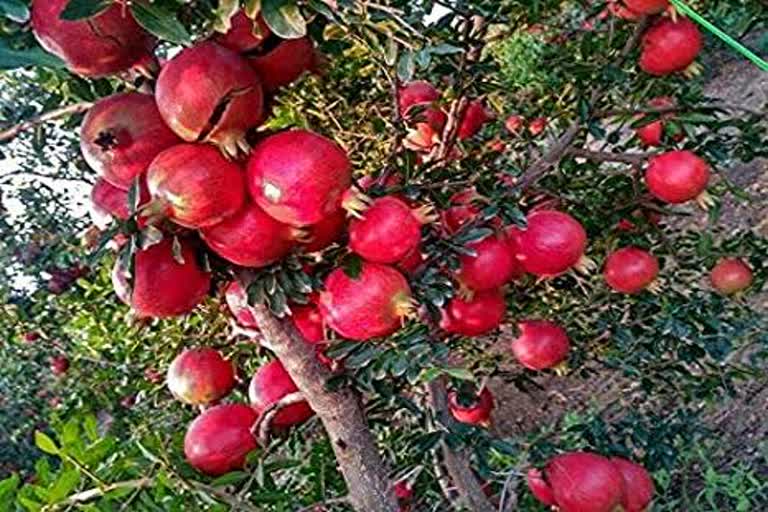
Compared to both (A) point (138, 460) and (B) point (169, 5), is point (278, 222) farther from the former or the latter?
(A) point (138, 460)

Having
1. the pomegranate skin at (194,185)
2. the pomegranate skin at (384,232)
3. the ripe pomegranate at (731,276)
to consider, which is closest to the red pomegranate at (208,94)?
the pomegranate skin at (194,185)

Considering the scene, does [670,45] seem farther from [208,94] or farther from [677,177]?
[208,94]

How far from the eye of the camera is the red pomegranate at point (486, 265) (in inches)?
36.6

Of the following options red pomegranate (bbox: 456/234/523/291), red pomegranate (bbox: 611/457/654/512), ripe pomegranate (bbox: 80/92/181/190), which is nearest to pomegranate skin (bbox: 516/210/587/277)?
red pomegranate (bbox: 456/234/523/291)

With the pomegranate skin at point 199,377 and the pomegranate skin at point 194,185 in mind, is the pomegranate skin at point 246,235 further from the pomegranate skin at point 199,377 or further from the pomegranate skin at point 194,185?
the pomegranate skin at point 199,377

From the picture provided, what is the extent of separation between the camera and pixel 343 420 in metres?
0.85

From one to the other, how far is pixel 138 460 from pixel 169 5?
0.44 meters

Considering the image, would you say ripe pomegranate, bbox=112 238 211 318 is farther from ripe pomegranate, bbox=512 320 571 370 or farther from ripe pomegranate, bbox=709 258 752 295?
ripe pomegranate, bbox=709 258 752 295

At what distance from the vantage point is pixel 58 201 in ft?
7.16

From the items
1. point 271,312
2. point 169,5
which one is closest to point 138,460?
point 271,312

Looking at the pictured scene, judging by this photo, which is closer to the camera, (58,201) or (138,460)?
(138,460)

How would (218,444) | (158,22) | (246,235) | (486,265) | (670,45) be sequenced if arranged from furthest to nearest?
(670,45), (486,265), (218,444), (246,235), (158,22)

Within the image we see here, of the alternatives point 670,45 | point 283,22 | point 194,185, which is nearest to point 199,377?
point 194,185

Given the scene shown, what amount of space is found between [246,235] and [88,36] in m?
0.19
